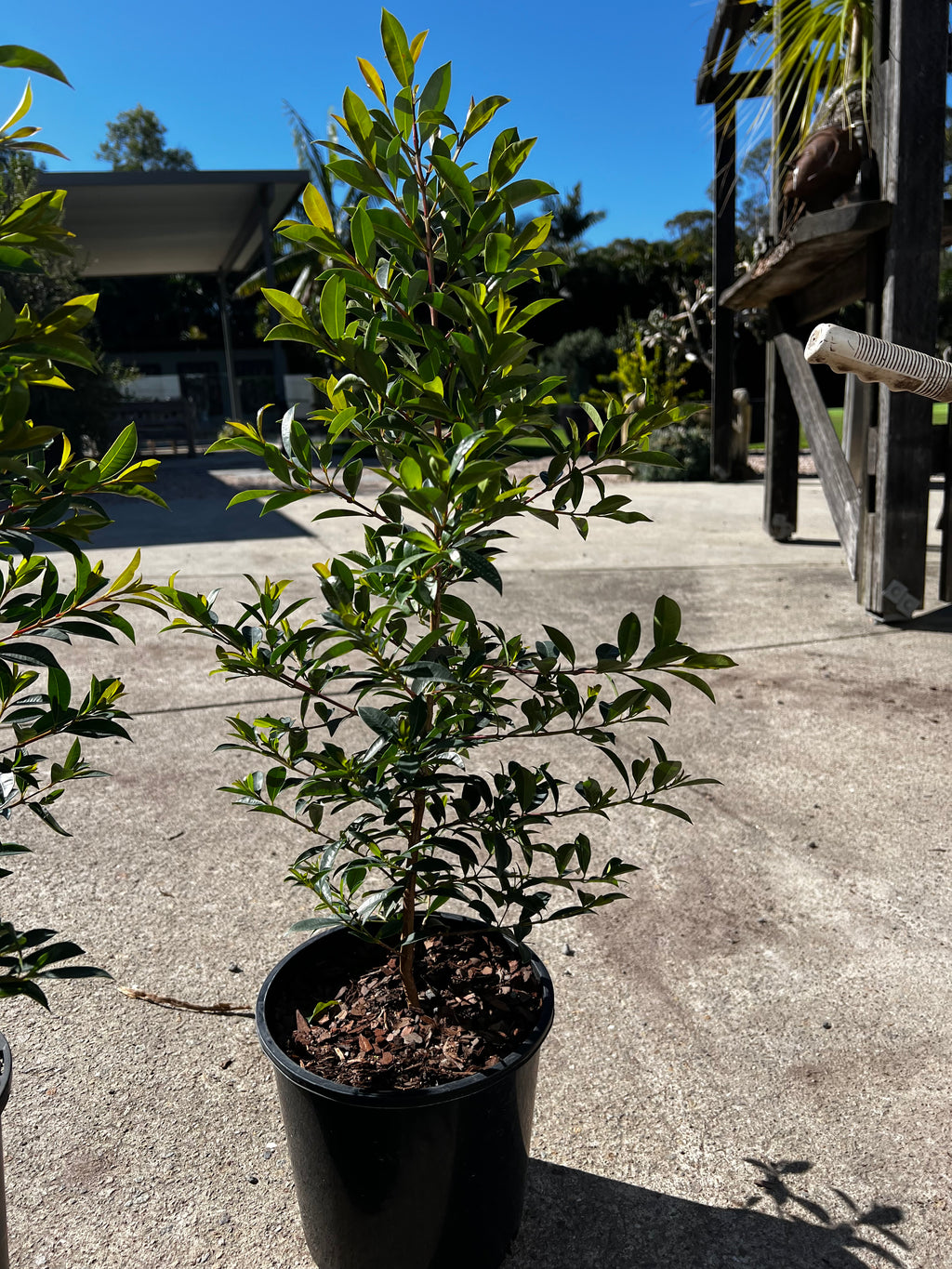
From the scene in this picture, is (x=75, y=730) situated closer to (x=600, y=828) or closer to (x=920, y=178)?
(x=600, y=828)

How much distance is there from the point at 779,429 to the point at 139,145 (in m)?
49.4

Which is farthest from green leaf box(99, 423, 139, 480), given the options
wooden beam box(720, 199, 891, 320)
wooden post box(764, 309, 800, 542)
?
wooden post box(764, 309, 800, 542)

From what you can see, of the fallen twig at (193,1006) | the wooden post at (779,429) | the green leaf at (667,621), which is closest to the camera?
the green leaf at (667,621)

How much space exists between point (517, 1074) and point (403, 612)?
0.75 m

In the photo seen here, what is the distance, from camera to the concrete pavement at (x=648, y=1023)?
167 cm

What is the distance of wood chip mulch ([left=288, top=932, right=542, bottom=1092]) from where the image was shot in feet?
5.00

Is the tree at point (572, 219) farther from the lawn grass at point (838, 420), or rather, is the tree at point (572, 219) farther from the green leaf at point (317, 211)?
the green leaf at point (317, 211)

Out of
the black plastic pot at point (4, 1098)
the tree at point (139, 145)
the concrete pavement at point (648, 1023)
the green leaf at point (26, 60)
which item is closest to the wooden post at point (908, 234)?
the concrete pavement at point (648, 1023)

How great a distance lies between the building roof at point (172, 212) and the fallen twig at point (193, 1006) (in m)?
11.7

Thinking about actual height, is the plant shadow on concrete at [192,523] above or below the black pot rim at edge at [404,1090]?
above

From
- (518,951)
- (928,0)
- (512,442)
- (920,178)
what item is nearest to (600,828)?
(518,951)

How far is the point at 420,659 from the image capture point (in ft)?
4.43

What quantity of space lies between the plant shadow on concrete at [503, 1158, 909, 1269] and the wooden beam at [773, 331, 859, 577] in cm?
431

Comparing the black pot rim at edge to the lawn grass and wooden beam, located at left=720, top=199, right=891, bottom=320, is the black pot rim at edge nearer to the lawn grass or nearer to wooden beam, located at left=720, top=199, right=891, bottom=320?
wooden beam, located at left=720, top=199, right=891, bottom=320
